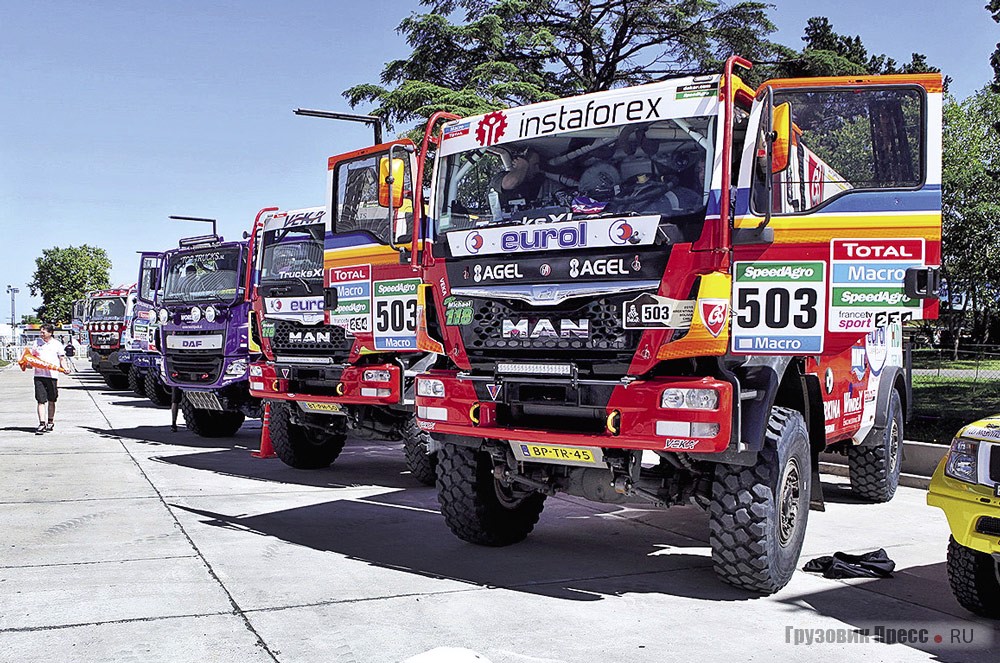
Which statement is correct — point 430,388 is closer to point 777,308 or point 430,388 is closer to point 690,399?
point 690,399

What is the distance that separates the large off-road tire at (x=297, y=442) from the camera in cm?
1112

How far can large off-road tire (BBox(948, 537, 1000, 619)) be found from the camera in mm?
5254

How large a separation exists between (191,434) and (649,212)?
11228 mm

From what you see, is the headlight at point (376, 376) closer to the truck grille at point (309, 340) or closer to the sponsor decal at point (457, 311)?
the truck grille at point (309, 340)

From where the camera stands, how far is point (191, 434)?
15.2 m

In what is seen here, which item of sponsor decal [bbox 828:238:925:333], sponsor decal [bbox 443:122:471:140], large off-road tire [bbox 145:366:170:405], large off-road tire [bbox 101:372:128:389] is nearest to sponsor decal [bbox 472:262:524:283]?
sponsor decal [bbox 443:122:471:140]

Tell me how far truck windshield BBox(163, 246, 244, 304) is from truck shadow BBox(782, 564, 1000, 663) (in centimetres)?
940

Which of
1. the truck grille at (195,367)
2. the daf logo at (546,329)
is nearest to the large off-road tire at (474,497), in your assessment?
the daf logo at (546,329)

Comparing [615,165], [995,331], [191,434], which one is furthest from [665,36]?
[995,331]

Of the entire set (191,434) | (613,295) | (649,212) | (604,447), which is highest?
(649,212)

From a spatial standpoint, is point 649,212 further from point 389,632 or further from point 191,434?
point 191,434

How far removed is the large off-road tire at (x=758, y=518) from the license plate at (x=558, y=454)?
758 millimetres

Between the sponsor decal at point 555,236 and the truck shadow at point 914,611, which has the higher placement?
the sponsor decal at point 555,236

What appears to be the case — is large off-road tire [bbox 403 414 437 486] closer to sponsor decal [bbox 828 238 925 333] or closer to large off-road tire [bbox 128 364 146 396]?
sponsor decal [bbox 828 238 925 333]
